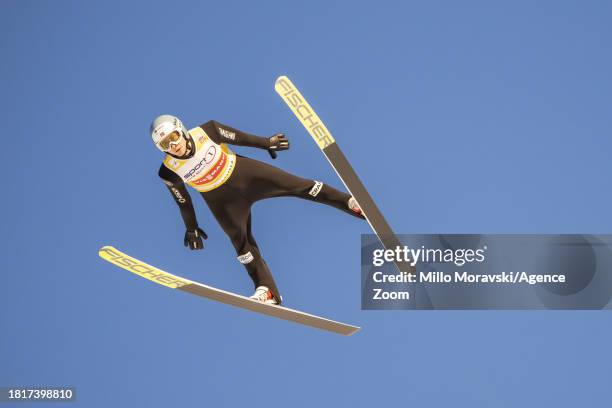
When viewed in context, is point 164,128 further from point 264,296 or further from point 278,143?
point 264,296

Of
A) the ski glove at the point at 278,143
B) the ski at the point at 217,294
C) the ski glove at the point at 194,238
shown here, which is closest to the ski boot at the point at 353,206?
the ski glove at the point at 278,143

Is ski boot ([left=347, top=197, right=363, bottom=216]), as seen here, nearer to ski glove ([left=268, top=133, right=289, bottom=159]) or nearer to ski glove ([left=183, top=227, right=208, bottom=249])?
ski glove ([left=268, top=133, right=289, bottom=159])

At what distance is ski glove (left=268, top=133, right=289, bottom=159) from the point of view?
4012 mm

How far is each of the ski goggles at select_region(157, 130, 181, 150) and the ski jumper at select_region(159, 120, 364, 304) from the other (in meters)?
0.07

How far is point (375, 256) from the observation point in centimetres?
423

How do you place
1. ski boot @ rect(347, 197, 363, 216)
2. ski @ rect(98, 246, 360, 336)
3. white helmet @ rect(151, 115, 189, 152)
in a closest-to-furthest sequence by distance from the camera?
1. white helmet @ rect(151, 115, 189, 152)
2. ski @ rect(98, 246, 360, 336)
3. ski boot @ rect(347, 197, 363, 216)

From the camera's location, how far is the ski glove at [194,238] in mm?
4051

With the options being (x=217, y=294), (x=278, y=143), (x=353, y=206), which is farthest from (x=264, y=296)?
(x=278, y=143)

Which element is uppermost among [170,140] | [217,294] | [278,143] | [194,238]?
[278,143]

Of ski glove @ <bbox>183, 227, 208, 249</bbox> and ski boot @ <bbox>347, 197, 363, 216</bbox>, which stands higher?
ski boot @ <bbox>347, 197, 363, 216</bbox>

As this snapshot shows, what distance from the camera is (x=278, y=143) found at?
4.02m

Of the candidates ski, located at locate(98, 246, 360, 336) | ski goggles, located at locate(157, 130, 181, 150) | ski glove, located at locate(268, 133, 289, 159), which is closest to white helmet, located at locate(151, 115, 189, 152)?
ski goggles, located at locate(157, 130, 181, 150)

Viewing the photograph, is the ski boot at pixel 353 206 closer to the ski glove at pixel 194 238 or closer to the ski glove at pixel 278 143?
the ski glove at pixel 278 143

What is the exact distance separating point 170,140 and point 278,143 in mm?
587
